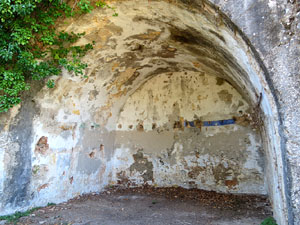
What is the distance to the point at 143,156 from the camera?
6035mm

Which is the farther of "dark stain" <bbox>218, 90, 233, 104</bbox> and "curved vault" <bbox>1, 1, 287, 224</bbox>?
"dark stain" <bbox>218, 90, 233, 104</bbox>

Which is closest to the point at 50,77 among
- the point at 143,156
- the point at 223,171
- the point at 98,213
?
the point at 98,213

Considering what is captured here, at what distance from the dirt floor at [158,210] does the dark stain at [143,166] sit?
738 mm

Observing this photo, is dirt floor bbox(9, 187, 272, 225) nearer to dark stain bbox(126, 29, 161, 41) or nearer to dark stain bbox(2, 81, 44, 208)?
dark stain bbox(2, 81, 44, 208)

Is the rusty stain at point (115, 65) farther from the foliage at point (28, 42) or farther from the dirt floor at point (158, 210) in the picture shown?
the dirt floor at point (158, 210)

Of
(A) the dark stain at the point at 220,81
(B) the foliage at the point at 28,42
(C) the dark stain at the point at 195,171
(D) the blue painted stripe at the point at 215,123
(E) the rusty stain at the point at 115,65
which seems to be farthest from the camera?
(C) the dark stain at the point at 195,171

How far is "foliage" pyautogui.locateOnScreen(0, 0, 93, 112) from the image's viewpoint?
9.69ft

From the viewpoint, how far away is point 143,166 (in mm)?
6012

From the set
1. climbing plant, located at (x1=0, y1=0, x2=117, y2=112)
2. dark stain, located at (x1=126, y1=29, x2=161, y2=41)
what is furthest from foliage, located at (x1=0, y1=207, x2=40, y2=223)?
dark stain, located at (x1=126, y1=29, x2=161, y2=41)

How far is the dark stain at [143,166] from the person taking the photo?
5.96 meters

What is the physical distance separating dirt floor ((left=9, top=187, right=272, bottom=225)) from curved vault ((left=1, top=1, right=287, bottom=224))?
A: 363mm

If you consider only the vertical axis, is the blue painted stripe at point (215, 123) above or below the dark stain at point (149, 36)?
below

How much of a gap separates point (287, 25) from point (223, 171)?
3.71m

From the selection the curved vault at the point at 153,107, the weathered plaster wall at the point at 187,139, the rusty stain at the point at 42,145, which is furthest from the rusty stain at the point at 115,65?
the rusty stain at the point at 42,145
